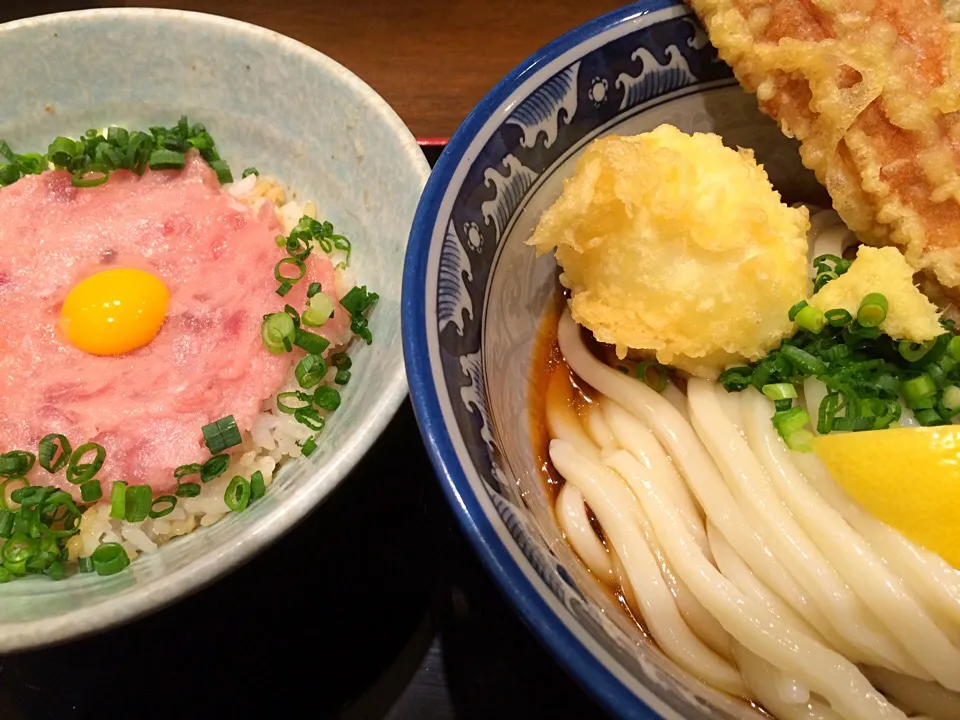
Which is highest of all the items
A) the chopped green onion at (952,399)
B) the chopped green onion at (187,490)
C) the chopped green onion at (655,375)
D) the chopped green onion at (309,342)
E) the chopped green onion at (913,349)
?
the chopped green onion at (913,349)

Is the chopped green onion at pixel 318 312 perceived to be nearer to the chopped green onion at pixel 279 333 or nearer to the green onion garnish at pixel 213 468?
the chopped green onion at pixel 279 333

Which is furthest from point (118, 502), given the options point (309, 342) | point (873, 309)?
point (873, 309)

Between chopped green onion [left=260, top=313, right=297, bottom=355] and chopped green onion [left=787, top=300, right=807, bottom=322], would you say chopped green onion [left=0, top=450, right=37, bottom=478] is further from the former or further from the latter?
chopped green onion [left=787, top=300, right=807, bottom=322]

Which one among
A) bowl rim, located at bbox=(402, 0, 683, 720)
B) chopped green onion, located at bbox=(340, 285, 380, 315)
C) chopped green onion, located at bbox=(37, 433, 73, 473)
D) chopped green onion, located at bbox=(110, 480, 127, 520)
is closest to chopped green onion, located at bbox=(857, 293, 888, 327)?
bowl rim, located at bbox=(402, 0, 683, 720)

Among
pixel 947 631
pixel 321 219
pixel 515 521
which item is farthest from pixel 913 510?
pixel 321 219

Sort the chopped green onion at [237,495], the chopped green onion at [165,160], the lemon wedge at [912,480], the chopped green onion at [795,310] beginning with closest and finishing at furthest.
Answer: the lemon wedge at [912,480]
the chopped green onion at [795,310]
the chopped green onion at [237,495]
the chopped green onion at [165,160]

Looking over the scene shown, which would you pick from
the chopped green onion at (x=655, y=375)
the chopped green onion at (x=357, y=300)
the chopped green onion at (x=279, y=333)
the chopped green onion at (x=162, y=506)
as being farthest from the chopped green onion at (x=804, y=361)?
the chopped green onion at (x=162, y=506)

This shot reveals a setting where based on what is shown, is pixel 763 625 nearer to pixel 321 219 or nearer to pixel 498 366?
pixel 498 366
